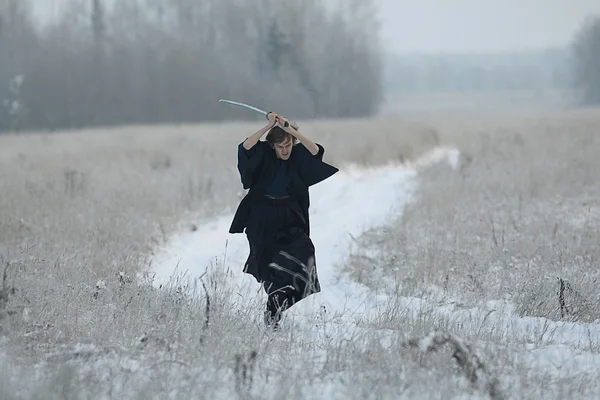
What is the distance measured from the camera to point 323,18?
165ft

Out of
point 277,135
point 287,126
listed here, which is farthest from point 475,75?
point 287,126

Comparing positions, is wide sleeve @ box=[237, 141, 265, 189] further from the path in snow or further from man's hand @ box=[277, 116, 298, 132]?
the path in snow

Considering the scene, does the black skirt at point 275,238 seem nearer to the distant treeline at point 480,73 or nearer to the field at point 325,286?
the field at point 325,286

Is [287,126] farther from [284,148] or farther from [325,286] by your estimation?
[325,286]

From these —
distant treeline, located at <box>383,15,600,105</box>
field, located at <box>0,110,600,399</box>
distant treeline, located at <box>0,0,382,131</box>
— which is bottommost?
field, located at <box>0,110,600,399</box>

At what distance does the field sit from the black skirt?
0.29 meters

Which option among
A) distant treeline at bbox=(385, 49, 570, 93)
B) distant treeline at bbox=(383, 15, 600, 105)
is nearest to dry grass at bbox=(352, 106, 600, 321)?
distant treeline at bbox=(383, 15, 600, 105)

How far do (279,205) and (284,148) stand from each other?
16.7 inches

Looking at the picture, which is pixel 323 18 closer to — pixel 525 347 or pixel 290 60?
pixel 290 60

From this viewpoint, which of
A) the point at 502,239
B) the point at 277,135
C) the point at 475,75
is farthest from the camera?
the point at 475,75

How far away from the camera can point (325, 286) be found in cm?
784

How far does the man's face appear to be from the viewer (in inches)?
225

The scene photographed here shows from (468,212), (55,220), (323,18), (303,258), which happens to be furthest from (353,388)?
(323,18)

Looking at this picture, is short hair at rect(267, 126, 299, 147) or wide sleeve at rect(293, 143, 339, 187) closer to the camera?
short hair at rect(267, 126, 299, 147)
